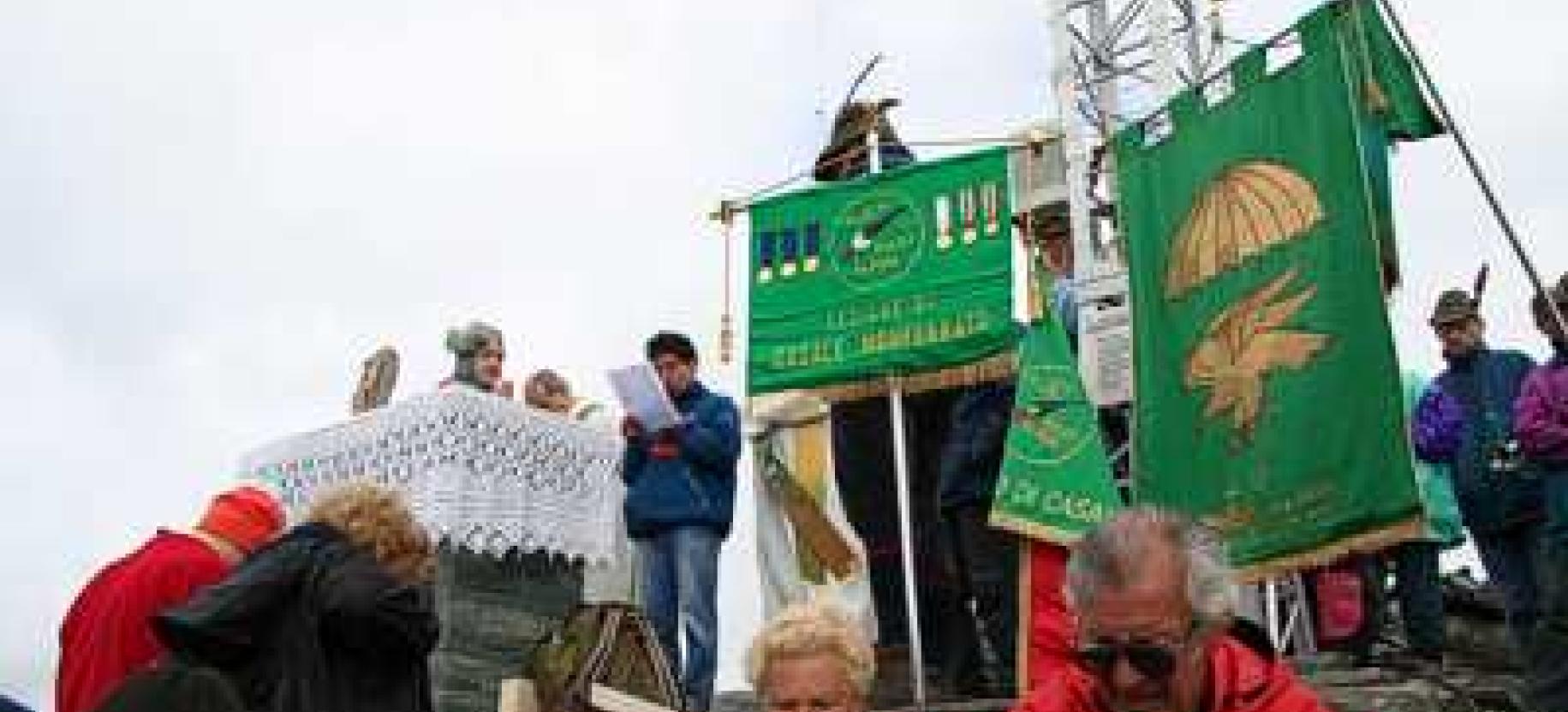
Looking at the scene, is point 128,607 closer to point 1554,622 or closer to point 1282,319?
point 1282,319

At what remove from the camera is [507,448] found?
7.48 m

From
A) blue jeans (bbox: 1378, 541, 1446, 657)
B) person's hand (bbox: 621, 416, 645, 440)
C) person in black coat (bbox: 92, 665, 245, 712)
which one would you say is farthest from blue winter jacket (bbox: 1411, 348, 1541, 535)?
person in black coat (bbox: 92, 665, 245, 712)

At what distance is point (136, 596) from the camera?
4.90m

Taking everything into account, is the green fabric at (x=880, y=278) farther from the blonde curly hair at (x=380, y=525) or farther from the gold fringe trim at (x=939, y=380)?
the blonde curly hair at (x=380, y=525)

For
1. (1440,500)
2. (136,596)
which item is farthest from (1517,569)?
(136,596)

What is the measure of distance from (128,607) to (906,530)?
9.97 feet

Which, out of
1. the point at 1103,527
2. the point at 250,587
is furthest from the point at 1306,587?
the point at 1103,527

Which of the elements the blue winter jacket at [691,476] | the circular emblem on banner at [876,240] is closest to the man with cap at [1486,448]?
the circular emblem on banner at [876,240]

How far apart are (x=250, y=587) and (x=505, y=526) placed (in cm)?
305

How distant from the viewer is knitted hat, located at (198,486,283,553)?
5.04 meters

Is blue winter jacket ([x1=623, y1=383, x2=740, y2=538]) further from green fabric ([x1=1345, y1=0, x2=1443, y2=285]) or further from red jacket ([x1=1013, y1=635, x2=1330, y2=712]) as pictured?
red jacket ([x1=1013, y1=635, x2=1330, y2=712])

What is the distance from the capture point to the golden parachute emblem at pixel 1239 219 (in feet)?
21.0

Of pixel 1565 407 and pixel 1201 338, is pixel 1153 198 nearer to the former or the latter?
pixel 1201 338

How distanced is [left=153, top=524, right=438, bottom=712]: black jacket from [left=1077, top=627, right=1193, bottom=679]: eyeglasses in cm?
200
